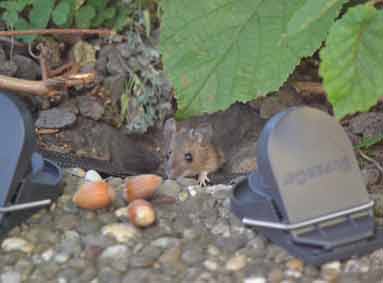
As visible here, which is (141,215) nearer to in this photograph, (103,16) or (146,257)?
(146,257)

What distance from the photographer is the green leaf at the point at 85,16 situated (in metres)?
1.87

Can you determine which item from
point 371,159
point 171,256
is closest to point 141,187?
point 171,256

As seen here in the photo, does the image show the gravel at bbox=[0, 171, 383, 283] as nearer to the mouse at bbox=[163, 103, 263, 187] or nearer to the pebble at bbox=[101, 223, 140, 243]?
the pebble at bbox=[101, 223, 140, 243]

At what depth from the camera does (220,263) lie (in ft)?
3.58

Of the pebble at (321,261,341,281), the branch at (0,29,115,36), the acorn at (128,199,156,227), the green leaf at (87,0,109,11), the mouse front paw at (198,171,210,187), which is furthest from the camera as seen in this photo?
the green leaf at (87,0,109,11)

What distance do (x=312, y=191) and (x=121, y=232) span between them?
10.3 inches

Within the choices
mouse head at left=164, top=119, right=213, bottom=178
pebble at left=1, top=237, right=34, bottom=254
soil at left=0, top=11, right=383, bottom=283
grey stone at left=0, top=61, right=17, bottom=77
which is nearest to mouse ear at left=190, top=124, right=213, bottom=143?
mouse head at left=164, top=119, right=213, bottom=178

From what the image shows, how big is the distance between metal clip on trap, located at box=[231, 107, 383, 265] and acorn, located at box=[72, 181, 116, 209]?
0.22 metres

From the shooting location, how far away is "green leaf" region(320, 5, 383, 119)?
1.19 metres

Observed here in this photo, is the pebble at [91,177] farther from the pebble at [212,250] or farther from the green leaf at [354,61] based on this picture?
the green leaf at [354,61]

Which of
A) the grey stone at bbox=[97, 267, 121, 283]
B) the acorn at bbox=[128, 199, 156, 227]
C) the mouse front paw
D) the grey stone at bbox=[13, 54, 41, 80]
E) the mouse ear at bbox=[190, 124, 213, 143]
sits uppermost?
the grey stone at bbox=[13, 54, 41, 80]

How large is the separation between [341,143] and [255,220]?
0.15 metres

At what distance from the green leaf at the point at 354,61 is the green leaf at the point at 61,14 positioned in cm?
78

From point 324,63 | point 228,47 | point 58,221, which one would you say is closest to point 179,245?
point 58,221
